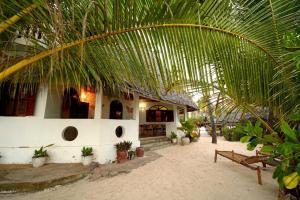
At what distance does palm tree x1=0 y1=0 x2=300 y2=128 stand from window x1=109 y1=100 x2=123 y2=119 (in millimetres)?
9200

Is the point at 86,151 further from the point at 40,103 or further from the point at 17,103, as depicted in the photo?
the point at 17,103

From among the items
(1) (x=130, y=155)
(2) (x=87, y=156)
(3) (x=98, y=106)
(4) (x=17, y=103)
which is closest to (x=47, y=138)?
(2) (x=87, y=156)

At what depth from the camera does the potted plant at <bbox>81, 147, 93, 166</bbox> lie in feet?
18.4

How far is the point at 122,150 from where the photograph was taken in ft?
21.9

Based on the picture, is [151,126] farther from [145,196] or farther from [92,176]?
[145,196]

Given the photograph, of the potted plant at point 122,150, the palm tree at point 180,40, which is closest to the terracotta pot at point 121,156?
the potted plant at point 122,150

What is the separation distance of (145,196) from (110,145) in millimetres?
3265

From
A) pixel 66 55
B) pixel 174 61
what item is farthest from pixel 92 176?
pixel 174 61

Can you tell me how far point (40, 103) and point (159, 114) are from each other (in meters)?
8.97

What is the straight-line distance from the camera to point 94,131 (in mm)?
6281

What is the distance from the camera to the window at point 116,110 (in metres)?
10.4

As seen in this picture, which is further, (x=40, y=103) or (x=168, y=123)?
(x=168, y=123)

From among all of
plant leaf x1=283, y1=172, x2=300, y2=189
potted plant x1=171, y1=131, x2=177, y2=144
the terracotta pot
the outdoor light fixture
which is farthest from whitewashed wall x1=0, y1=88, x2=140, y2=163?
the outdoor light fixture

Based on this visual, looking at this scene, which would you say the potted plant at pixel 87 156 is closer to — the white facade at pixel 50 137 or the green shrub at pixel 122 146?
the white facade at pixel 50 137
